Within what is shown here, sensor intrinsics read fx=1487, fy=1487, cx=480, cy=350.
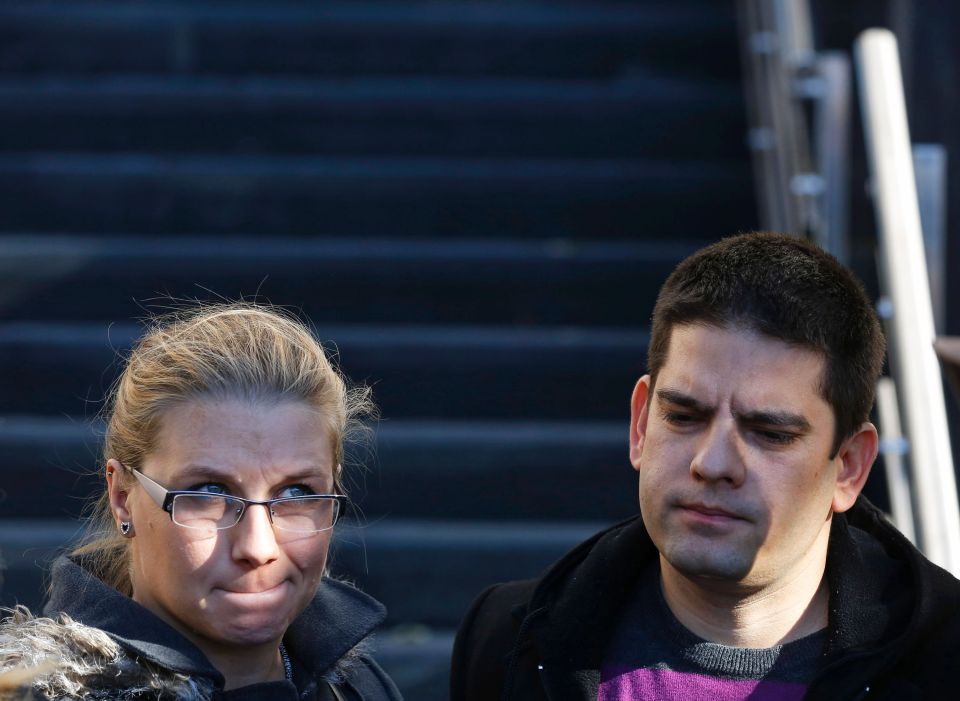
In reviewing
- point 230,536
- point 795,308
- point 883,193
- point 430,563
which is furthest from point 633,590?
point 430,563

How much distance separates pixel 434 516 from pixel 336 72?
1852mm

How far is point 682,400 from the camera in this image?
77.0 inches

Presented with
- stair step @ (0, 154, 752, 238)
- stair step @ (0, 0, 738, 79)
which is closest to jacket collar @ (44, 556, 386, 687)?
stair step @ (0, 154, 752, 238)

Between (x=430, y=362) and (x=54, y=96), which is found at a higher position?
(x=54, y=96)

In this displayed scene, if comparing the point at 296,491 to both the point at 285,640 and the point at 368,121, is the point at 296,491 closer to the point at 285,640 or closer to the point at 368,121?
the point at 285,640

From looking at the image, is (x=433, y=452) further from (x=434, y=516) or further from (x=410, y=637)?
(x=410, y=637)

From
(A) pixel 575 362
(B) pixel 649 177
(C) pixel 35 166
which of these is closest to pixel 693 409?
(A) pixel 575 362

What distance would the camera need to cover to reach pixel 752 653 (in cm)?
199

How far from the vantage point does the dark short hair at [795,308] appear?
1.96 meters

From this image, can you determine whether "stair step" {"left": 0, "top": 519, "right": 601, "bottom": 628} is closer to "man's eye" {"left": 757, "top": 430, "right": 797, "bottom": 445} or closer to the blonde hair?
the blonde hair

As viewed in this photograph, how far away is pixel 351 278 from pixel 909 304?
1936 mm

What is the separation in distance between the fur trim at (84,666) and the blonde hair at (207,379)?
214 mm

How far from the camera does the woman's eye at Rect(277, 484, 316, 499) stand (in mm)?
1950

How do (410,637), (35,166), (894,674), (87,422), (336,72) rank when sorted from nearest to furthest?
(894,674)
(410,637)
(87,422)
(35,166)
(336,72)
